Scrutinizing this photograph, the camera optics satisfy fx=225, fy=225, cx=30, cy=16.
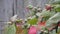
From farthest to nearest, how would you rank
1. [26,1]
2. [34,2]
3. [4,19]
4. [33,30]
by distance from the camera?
1. [4,19]
2. [26,1]
3. [34,2]
4. [33,30]

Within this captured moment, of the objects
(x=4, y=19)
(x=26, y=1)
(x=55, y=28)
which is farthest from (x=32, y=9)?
(x=4, y=19)

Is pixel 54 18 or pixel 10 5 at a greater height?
pixel 54 18

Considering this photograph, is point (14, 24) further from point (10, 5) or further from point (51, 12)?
point (10, 5)

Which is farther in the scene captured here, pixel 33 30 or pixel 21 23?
pixel 21 23

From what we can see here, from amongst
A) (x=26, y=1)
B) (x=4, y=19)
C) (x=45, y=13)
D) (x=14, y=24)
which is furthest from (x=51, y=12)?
(x=4, y=19)

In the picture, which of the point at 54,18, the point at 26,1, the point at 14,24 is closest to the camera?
the point at 54,18

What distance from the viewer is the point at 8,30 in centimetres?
90

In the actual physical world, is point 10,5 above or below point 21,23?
below

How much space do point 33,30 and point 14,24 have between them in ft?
0.42

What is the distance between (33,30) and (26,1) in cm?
170

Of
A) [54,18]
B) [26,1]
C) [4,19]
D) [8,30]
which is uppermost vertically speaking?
[54,18]

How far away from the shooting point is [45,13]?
78 cm

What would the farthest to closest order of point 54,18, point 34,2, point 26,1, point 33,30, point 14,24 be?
point 26,1 → point 34,2 → point 14,24 → point 33,30 → point 54,18

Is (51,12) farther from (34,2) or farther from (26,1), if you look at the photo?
(26,1)
